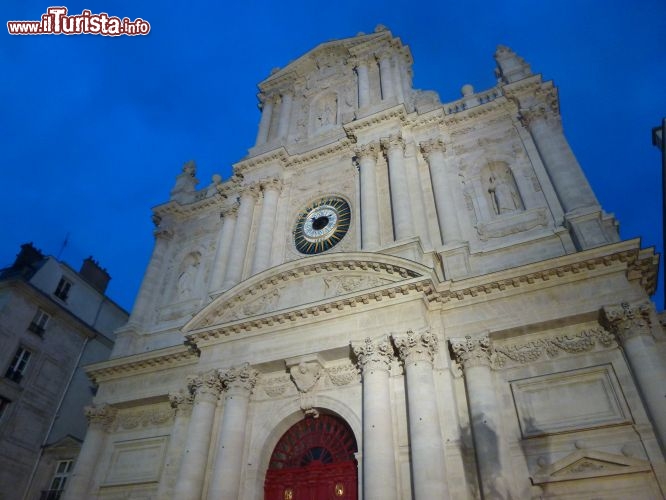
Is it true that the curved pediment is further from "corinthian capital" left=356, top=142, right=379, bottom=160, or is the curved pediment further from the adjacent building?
the adjacent building

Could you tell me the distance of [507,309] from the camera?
34.9 ft

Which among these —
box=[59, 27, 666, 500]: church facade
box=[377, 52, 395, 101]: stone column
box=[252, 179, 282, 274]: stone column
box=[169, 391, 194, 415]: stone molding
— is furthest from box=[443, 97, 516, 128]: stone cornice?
box=[169, 391, 194, 415]: stone molding

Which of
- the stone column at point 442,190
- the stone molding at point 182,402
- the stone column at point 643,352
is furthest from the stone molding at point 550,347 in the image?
the stone molding at point 182,402

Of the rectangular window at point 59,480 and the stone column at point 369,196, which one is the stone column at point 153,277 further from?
the stone column at point 369,196

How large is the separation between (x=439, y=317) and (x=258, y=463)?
18.0 feet

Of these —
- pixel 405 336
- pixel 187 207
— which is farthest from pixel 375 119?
pixel 405 336

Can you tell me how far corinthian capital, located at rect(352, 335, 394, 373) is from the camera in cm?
1039

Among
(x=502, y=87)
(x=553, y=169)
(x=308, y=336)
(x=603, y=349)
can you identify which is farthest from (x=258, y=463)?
(x=502, y=87)

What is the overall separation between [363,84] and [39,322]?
1603 centimetres

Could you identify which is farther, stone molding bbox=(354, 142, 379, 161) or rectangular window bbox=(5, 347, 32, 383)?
rectangular window bbox=(5, 347, 32, 383)

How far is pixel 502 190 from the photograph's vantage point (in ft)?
45.4

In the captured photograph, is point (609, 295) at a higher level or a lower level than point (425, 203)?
lower

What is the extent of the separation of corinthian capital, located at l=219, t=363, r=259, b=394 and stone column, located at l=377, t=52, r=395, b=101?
1118 cm

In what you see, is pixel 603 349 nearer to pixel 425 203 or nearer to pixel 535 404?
pixel 535 404
